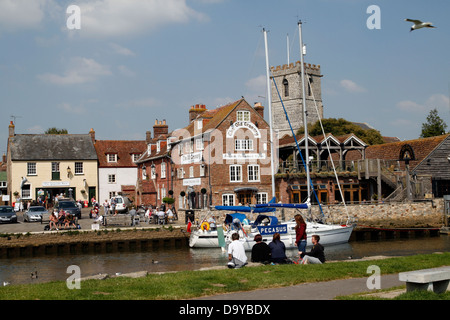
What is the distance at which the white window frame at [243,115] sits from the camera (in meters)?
46.3

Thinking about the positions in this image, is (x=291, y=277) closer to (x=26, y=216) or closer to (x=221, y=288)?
(x=221, y=288)

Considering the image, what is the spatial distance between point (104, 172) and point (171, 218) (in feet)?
85.6

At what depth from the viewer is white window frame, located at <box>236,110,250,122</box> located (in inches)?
1823

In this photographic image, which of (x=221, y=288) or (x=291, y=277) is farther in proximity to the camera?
(x=291, y=277)

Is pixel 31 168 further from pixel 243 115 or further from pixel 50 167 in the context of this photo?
pixel 243 115

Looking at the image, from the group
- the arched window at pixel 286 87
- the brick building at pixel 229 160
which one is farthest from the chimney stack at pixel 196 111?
the arched window at pixel 286 87

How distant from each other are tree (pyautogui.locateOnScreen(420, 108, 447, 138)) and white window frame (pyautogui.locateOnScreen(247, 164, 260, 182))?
1449 inches

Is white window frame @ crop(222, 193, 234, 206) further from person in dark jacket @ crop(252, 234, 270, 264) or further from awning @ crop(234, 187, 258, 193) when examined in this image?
person in dark jacket @ crop(252, 234, 270, 264)

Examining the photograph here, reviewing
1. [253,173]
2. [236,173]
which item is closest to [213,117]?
[236,173]

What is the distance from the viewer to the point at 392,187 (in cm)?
4803

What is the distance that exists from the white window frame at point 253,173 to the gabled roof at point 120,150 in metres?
26.2

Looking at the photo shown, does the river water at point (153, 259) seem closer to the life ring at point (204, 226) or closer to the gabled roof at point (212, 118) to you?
the life ring at point (204, 226)
